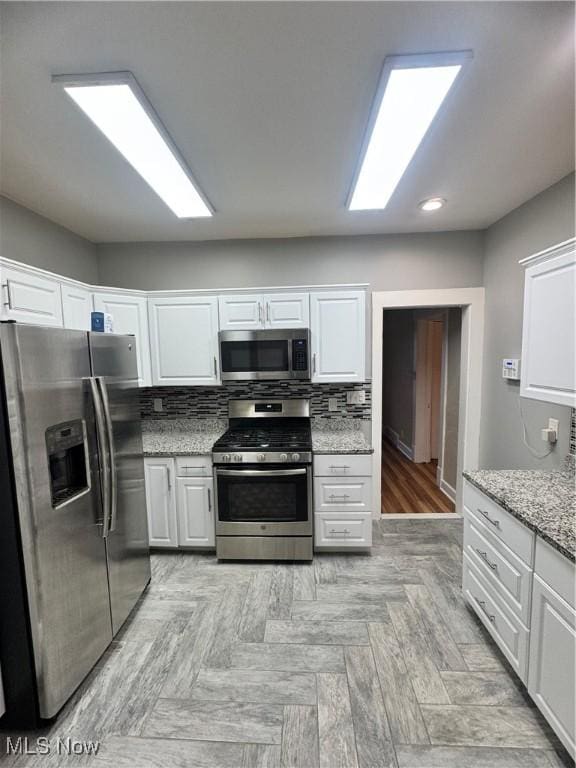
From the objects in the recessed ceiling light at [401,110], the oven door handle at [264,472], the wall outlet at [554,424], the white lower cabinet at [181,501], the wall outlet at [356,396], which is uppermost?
the recessed ceiling light at [401,110]

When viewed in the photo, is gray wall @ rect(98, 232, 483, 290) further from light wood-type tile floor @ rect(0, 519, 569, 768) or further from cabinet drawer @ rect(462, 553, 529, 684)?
light wood-type tile floor @ rect(0, 519, 569, 768)

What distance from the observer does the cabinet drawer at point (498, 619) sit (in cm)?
140

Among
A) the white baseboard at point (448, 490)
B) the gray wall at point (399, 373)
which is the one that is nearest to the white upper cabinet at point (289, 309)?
the gray wall at point (399, 373)

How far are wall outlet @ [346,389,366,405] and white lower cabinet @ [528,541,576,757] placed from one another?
5.80 ft

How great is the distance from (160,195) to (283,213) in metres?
0.85

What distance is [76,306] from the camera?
89.7 inches

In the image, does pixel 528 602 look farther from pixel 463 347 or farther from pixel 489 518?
pixel 463 347

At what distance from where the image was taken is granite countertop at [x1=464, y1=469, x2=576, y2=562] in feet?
4.05

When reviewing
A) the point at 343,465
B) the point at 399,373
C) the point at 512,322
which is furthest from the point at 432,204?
the point at 399,373

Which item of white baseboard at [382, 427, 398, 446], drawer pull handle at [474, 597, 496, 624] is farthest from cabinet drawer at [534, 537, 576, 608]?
white baseboard at [382, 427, 398, 446]

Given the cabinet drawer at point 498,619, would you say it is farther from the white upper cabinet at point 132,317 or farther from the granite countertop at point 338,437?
the white upper cabinet at point 132,317

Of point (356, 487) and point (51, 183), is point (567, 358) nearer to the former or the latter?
point (356, 487)

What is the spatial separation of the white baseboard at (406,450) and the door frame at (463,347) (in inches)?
69.4

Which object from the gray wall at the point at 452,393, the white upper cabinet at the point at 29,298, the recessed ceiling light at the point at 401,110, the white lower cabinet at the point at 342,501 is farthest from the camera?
the gray wall at the point at 452,393
